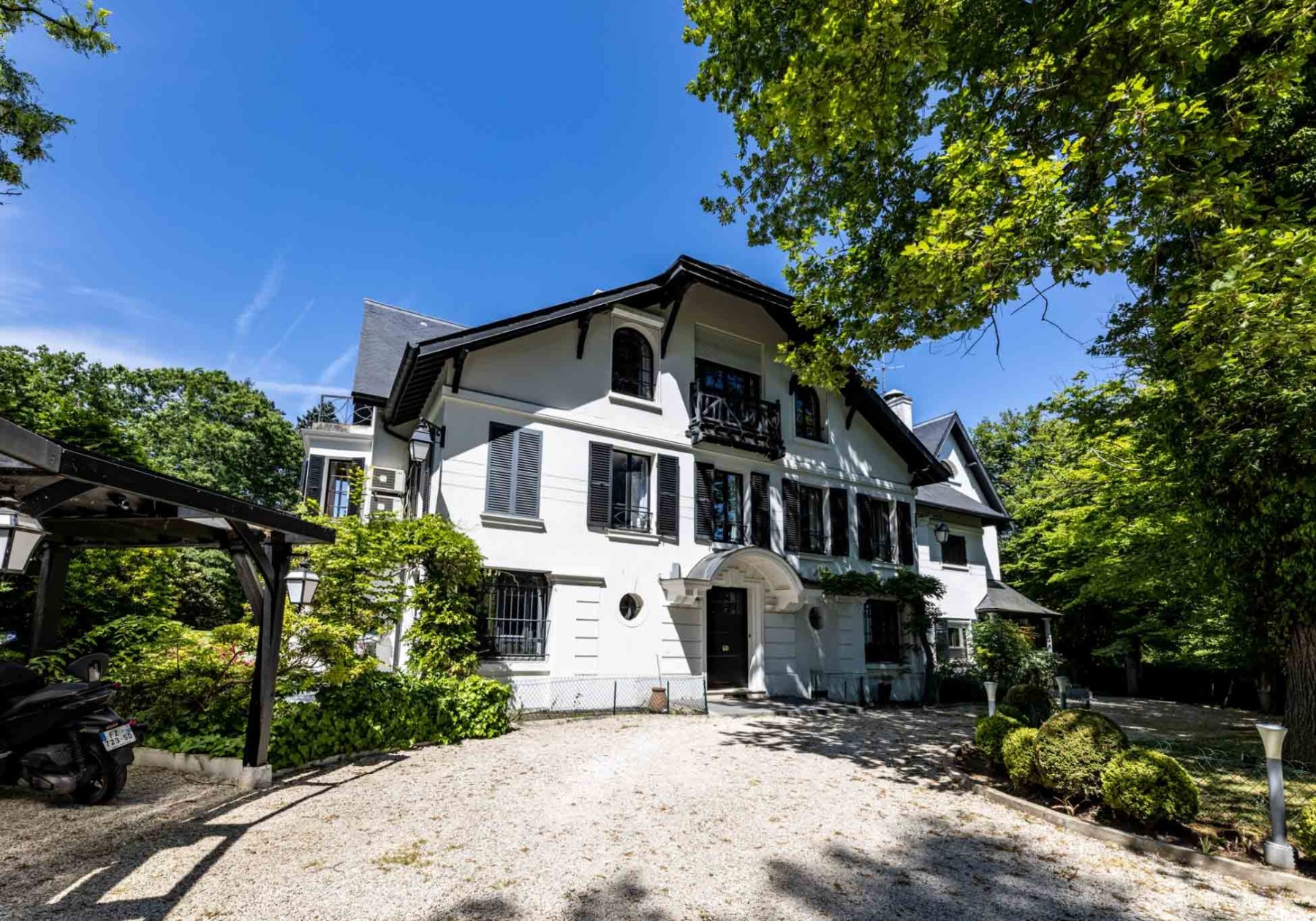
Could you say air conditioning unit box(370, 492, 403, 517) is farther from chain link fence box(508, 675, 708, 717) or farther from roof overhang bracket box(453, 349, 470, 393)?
chain link fence box(508, 675, 708, 717)

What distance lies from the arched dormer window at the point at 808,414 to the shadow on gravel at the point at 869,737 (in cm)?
738

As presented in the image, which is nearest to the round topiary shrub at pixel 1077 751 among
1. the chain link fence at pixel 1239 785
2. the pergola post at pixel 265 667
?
the chain link fence at pixel 1239 785

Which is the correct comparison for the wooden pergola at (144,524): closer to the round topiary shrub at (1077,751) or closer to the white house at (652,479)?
the white house at (652,479)

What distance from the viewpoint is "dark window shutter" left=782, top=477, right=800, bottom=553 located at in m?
16.3

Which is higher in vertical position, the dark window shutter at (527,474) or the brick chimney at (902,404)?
the brick chimney at (902,404)

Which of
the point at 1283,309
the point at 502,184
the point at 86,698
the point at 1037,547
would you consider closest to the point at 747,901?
the point at 86,698

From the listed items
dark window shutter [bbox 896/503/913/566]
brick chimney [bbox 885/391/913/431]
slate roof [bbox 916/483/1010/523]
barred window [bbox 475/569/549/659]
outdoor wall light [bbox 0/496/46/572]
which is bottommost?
barred window [bbox 475/569/549/659]

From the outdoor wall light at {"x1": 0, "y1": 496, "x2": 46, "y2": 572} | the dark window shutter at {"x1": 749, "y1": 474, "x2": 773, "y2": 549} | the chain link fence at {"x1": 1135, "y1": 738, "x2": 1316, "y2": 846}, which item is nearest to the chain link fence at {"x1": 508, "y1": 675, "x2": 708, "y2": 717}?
the dark window shutter at {"x1": 749, "y1": 474, "x2": 773, "y2": 549}

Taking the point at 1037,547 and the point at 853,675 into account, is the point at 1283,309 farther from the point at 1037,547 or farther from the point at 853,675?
the point at 1037,547

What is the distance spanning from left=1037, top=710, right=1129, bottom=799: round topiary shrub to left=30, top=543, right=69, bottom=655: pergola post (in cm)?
1092

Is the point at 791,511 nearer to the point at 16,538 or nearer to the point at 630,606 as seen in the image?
the point at 630,606

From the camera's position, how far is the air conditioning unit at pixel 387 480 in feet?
49.7

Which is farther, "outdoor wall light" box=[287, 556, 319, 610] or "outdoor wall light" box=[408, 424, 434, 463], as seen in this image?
"outdoor wall light" box=[408, 424, 434, 463]

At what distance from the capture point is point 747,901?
4105 mm
